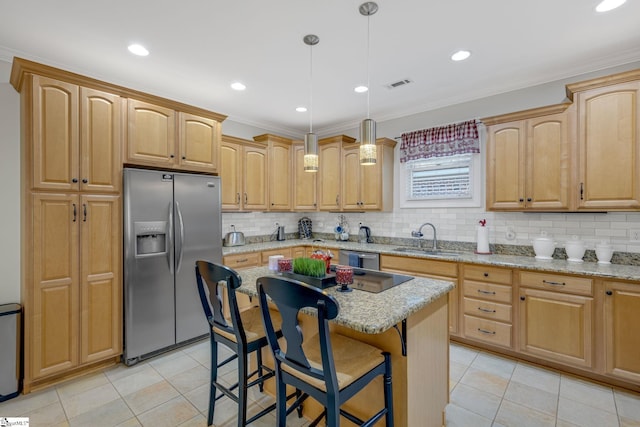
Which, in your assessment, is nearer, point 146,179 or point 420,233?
point 146,179

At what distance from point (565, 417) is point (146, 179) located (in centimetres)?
370

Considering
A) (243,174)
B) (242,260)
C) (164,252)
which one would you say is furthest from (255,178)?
(164,252)

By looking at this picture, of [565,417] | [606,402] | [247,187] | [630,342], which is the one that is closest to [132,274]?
[247,187]

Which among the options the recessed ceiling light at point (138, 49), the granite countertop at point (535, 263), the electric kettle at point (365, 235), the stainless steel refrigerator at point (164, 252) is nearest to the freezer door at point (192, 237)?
the stainless steel refrigerator at point (164, 252)

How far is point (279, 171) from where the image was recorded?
14.8 feet

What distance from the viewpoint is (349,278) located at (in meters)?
1.78

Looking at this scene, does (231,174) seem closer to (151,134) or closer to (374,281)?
(151,134)

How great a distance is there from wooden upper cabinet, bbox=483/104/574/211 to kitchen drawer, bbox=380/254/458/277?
2.57ft

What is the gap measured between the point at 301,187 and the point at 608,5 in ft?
11.7

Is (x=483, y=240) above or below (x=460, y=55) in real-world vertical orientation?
below

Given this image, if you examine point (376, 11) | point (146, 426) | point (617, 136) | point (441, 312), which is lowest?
point (146, 426)

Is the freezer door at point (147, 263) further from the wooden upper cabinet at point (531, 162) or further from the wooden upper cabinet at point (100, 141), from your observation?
the wooden upper cabinet at point (531, 162)

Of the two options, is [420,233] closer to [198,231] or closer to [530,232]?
[530,232]

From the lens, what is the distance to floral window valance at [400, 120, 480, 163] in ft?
11.6
